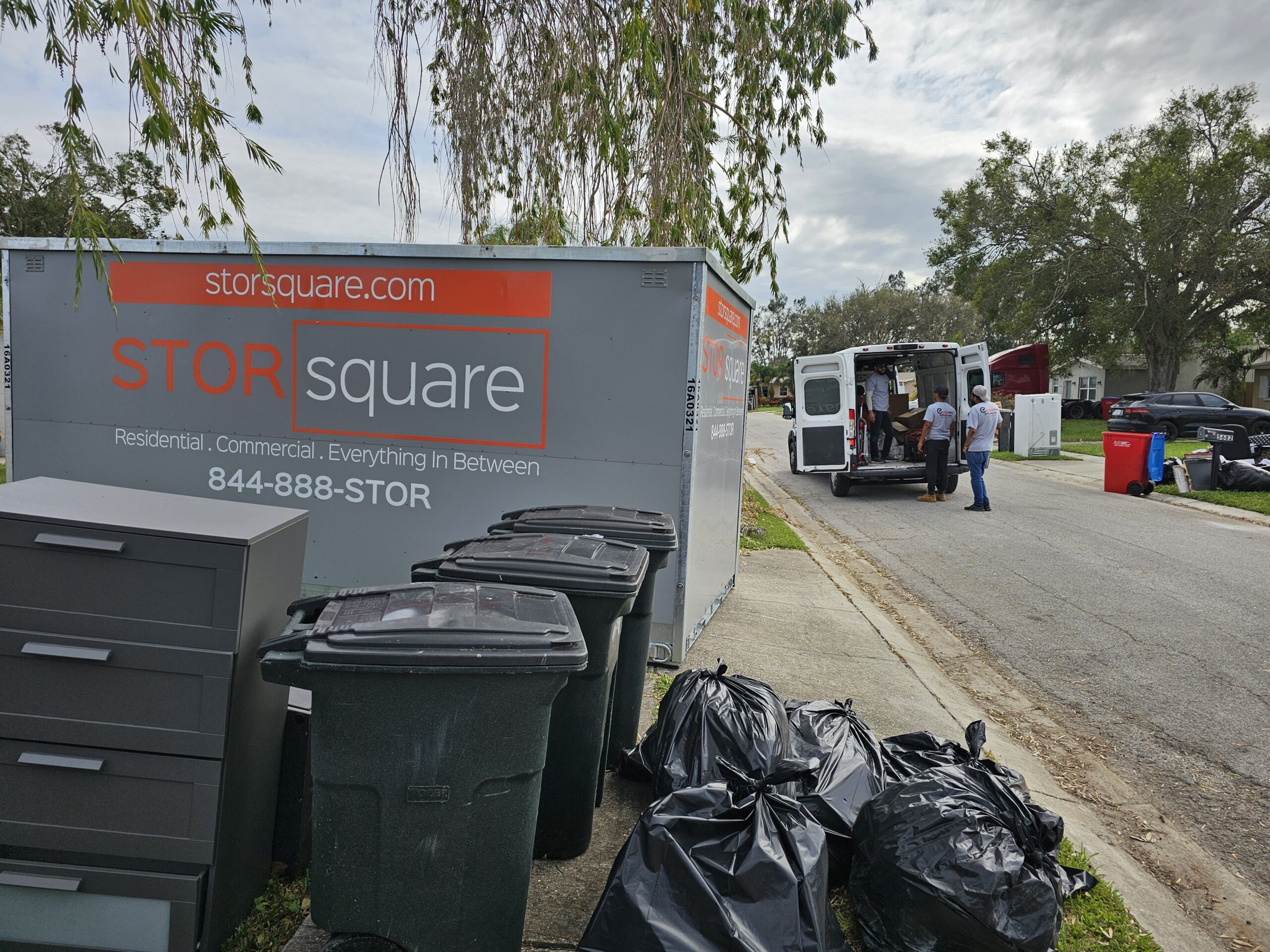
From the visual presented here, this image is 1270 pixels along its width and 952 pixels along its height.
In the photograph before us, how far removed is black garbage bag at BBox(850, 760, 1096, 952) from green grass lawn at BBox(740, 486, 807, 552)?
528 centimetres

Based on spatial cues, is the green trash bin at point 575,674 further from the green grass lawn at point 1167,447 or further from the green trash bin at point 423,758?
the green grass lawn at point 1167,447

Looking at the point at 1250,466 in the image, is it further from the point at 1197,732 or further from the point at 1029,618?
the point at 1197,732

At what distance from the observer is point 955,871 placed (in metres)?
2.13

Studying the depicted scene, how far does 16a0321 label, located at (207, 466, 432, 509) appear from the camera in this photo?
483 cm

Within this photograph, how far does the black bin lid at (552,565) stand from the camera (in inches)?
100

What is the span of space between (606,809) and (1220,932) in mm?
2120

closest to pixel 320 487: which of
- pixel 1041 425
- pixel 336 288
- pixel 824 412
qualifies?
pixel 336 288

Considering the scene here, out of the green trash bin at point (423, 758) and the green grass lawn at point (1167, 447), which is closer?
the green trash bin at point (423, 758)

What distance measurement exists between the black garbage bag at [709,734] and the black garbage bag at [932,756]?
397 millimetres

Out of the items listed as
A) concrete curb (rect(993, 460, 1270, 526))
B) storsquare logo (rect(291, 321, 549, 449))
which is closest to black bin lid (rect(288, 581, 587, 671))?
storsquare logo (rect(291, 321, 549, 449))

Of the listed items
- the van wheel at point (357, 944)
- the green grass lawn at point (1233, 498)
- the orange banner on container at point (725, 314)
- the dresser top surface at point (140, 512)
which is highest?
the orange banner on container at point (725, 314)

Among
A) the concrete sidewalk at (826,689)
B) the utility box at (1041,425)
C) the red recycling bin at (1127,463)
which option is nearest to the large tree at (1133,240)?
the utility box at (1041,425)

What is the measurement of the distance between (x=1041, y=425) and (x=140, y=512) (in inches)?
862

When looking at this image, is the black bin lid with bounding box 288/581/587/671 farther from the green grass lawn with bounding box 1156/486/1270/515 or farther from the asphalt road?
the green grass lawn with bounding box 1156/486/1270/515
